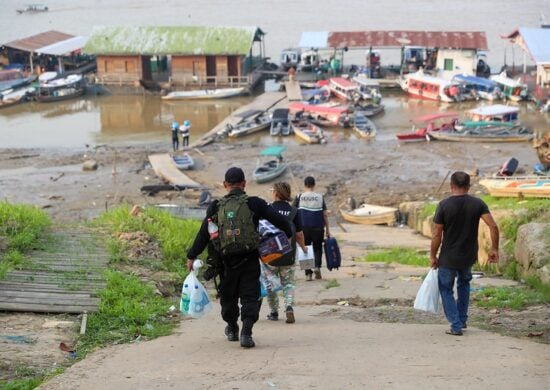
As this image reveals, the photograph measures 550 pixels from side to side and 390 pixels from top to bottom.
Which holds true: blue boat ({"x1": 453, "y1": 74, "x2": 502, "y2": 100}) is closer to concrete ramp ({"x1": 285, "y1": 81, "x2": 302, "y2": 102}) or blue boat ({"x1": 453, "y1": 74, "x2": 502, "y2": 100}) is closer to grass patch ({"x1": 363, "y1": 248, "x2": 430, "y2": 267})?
concrete ramp ({"x1": 285, "y1": 81, "x2": 302, "y2": 102})

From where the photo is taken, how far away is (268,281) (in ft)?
25.1

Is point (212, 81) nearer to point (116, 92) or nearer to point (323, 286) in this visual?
point (116, 92)

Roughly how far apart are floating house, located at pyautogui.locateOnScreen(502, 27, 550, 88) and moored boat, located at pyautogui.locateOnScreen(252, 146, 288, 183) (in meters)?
16.4

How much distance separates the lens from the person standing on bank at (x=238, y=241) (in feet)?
21.0

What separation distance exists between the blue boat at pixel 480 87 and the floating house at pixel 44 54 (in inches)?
951

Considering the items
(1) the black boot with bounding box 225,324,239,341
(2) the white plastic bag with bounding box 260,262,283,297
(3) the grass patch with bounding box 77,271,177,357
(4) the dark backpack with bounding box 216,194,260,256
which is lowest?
(3) the grass patch with bounding box 77,271,177,357

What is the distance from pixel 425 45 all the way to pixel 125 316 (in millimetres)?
41240


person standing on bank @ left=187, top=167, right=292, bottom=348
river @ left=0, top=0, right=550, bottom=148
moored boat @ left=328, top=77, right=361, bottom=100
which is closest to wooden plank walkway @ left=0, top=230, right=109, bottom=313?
person standing on bank @ left=187, top=167, right=292, bottom=348

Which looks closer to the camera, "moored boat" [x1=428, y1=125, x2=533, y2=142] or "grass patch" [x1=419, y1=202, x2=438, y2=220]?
"grass patch" [x1=419, y1=202, x2=438, y2=220]

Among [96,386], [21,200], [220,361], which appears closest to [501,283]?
[220,361]

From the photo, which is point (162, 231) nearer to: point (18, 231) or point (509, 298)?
point (18, 231)

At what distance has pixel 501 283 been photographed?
973 cm

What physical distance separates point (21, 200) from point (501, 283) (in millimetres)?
17937

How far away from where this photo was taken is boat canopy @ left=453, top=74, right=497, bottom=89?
41.5m
